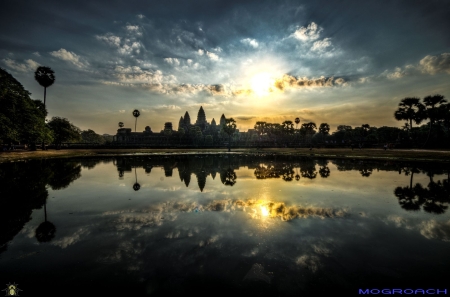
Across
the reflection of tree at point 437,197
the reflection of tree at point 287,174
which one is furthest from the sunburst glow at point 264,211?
the reflection of tree at point 287,174

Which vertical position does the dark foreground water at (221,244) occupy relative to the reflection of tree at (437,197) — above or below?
below

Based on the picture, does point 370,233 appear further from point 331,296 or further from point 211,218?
point 211,218

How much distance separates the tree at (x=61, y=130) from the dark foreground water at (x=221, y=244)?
51.7 m

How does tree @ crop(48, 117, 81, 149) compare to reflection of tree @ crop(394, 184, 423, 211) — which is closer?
reflection of tree @ crop(394, 184, 423, 211)

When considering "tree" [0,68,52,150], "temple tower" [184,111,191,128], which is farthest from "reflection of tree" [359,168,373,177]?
"temple tower" [184,111,191,128]

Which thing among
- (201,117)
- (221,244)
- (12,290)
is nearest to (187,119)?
(201,117)

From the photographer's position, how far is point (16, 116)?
2981 cm

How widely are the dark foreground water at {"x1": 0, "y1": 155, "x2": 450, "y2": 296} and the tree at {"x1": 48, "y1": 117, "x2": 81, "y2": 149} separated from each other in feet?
170

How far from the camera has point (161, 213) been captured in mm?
7531

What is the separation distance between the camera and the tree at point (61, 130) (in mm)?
50969

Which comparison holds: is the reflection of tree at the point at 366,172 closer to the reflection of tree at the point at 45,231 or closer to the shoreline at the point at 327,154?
the shoreline at the point at 327,154

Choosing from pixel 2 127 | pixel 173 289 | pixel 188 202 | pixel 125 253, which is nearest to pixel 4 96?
pixel 2 127

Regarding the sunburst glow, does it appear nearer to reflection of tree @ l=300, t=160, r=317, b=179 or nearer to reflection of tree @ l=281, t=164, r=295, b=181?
reflection of tree @ l=281, t=164, r=295, b=181

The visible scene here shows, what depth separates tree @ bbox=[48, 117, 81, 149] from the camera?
5097 centimetres
